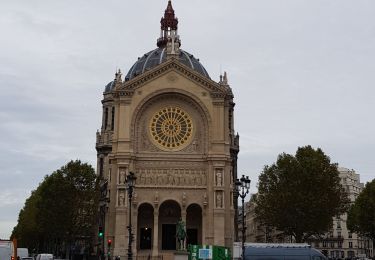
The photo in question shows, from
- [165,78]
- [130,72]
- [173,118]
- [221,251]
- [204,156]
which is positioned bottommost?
[221,251]

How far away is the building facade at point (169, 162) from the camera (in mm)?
73688

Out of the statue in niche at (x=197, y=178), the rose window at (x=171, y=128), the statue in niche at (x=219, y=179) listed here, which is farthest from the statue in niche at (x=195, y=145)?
the statue in niche at (x=219, y=179)

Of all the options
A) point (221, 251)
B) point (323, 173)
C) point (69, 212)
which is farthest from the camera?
point (69, 212)

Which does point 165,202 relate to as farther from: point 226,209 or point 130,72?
point 130,72

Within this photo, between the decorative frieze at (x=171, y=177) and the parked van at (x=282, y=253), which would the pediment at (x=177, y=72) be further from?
the parked van at (x=282, y=253)

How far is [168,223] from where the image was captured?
252 feet

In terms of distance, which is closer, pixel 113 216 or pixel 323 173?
pixel 323 173

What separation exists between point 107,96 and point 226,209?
38273 mm

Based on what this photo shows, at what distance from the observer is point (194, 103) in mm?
77938

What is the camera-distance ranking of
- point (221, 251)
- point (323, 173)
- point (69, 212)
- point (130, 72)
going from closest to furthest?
point (221, 251) < point (323, 173) < point (69, 212) < point (130, 72)

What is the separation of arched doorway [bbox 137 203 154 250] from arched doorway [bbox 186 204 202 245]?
475 centimetres

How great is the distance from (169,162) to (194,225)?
896 cm

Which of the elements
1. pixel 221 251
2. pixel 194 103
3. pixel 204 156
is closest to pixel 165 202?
pixel 204 156

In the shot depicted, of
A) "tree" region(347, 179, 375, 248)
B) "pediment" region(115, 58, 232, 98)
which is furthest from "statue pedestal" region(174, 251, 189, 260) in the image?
"tree" region(347, 179, 375, 248)
